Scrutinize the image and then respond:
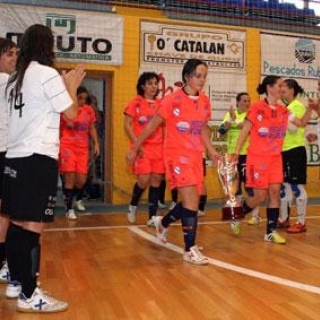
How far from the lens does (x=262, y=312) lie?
276cm

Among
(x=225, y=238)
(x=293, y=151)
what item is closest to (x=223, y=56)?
(x=293, y=151)

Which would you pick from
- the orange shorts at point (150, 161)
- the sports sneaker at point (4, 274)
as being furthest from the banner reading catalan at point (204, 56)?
the sports sneaker at point (4, 274)

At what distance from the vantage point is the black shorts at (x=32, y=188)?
105 inches

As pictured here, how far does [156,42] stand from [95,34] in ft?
3.44

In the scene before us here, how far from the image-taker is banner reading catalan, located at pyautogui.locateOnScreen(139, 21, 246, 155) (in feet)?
27.0

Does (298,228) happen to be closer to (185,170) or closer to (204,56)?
(185,170)

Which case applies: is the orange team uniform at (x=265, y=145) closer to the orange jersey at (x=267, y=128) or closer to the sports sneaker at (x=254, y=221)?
the orange jersey at (x=267, y=128)

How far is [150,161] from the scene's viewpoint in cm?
566

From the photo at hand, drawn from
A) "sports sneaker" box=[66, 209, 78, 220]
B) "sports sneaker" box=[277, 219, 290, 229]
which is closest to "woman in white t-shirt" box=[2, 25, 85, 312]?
"sports sneaker" box=[277, 219, 290, 229]

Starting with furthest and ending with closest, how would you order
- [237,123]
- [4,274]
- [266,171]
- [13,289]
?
[237,123] → [266,171] → [4,274] → [13,289]

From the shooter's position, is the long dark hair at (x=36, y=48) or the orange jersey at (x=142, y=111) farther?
the orange jersey at (x=142, y=111)

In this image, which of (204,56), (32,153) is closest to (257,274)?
(32,153)

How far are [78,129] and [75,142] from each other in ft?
0.61

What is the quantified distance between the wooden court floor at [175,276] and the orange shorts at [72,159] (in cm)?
121
